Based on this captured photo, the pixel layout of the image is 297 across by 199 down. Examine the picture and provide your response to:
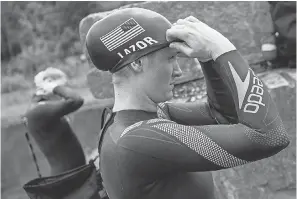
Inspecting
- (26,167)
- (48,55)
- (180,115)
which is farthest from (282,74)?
(48,55)

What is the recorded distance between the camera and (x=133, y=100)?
1.68 metres

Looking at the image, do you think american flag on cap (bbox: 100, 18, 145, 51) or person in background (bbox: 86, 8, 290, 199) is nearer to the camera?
person in background (bbox: 86, 8, 290, 199)

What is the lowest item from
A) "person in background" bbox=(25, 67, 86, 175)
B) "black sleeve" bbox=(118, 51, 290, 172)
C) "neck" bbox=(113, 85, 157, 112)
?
"person in background" bbox=(25, 67, 86, 175)

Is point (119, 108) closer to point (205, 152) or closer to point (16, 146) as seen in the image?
point (205, 152)

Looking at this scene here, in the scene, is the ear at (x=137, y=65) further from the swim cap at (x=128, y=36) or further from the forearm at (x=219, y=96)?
the forearm at (x=219, y=96)

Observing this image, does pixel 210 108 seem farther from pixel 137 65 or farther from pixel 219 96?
pixel 137 65

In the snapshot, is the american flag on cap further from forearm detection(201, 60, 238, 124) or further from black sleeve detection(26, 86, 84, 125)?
black sleeve detection(26, 86, 84, 125)

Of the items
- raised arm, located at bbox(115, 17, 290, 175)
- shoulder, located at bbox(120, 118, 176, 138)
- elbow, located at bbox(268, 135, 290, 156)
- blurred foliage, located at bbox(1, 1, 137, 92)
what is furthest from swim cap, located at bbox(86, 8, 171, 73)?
blurred foliage, located at bbox(1, 1, 137, 92)

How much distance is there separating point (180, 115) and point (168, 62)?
1.20 ft

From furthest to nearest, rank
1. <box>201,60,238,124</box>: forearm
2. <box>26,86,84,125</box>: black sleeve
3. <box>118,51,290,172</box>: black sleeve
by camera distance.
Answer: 1. <box>26,86,84,125</box>: black sleeve
2. <box>201,60,238,124</box>: forearm
3. <box>118,51,290,172</box>: black sleeve

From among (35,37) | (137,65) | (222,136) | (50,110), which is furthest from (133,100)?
(35,37)

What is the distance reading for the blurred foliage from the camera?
1184 centimetres

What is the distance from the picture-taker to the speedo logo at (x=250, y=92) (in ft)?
4.86

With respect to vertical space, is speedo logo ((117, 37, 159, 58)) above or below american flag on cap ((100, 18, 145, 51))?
below
